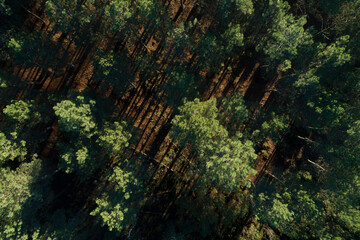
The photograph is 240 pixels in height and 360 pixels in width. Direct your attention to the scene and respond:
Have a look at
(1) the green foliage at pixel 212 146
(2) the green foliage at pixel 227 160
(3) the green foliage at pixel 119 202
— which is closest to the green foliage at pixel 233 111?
(1) the green foliage at pixel 212 146

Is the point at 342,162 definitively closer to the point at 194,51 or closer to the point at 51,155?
the point at 194,51

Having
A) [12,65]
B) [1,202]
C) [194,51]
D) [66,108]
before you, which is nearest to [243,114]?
[194,51]

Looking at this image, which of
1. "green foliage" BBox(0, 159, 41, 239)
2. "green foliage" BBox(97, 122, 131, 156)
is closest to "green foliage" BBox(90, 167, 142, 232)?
"green foliage" BBox(97, 122, 131, 156)

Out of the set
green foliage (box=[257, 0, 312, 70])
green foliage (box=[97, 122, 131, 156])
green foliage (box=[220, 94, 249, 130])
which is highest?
green foliage (box=[257, 0, 312, 70])

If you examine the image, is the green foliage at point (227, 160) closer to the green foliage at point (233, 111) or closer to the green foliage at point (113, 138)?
the green foliage at point (233, 111)

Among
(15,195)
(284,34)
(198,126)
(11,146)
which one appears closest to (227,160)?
(198,126)

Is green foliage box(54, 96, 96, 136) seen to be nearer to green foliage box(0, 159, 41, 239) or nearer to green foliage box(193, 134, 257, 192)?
green foliage box(0, 159, 41, 239)

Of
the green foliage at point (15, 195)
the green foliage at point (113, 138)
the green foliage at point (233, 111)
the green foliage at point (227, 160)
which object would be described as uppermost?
the green foliage at point (233, 111)

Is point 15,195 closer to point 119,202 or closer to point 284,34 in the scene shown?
point 119,202
